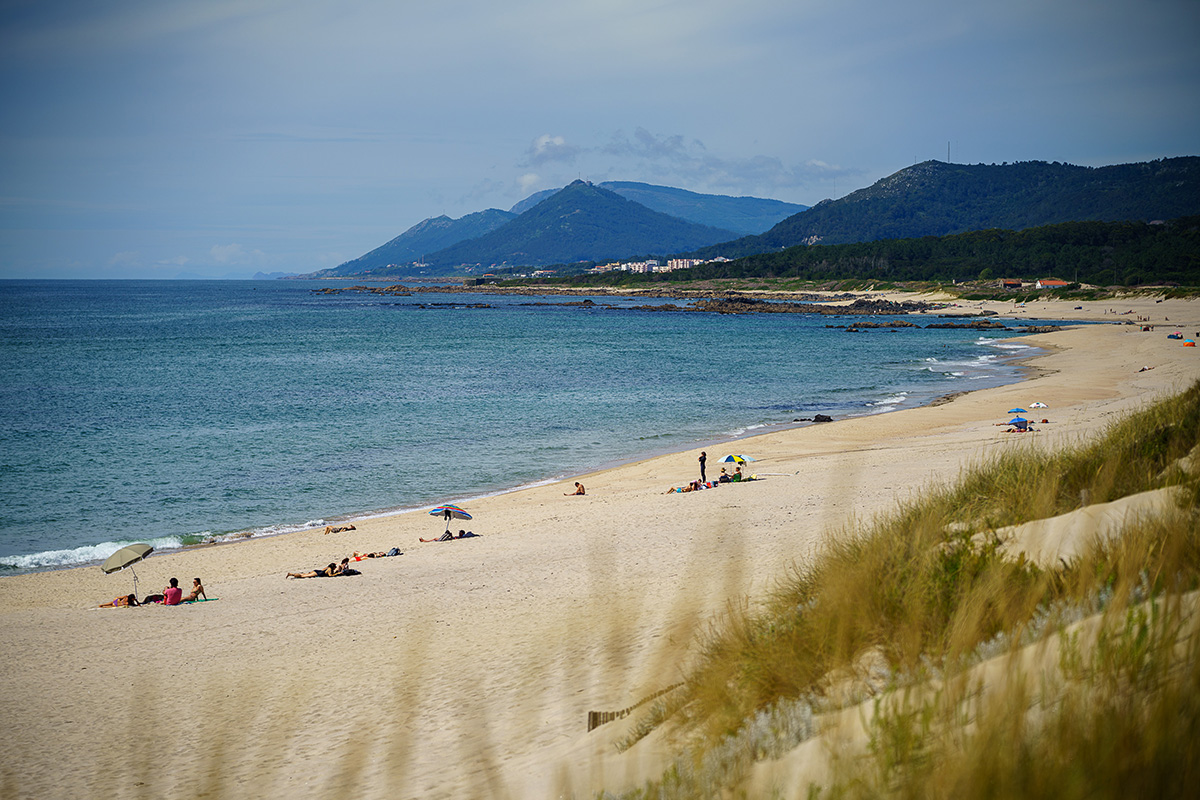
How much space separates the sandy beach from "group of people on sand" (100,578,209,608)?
23cm

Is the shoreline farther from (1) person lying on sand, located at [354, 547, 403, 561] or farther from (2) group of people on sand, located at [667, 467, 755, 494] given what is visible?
(2) group of people on sand, located at [667, 467, 755, 494]

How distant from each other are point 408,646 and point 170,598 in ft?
19.7

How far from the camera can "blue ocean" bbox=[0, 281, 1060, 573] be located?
1975 centimetres

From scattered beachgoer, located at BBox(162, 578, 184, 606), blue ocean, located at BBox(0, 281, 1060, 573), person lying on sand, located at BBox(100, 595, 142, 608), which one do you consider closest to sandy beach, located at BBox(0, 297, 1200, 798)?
scattered beachgoer, located at BBox(162, 578, 184, 606)

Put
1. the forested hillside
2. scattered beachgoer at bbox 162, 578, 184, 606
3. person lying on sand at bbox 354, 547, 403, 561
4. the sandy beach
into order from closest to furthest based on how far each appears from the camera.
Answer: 1. the sandy beach
2. scattered beachgoer at bbox 162, 578, 184, 606
3. person lying on sand at bbox 354, 547, 403, 561
4. the forested hillside

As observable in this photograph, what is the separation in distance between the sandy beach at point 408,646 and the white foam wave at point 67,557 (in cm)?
90

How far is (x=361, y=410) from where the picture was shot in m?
33.7

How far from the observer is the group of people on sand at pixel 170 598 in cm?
1218

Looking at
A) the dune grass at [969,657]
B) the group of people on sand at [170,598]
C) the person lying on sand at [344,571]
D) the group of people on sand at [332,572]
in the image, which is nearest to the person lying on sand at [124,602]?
the group of people on sand at [170,598]

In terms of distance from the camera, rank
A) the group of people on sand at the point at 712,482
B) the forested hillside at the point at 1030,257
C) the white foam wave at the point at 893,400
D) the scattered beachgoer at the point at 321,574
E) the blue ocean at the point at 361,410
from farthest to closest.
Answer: the forested hillside at the point at 1030,257 < the white foam wave at the point at 893,400 < the blue ocean at the point at 361,410 < the group of people on sand at the point at 712,482 < the scattered beachgoer at the point at 321,574

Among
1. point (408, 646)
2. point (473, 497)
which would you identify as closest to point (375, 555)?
point (473, 497)

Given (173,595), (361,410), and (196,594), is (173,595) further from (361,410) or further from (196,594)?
(361,410)

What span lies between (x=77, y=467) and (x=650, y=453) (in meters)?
18.6

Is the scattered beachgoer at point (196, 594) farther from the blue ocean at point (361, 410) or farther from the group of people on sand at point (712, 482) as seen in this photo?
the group of people on sand at point (712, 482)
